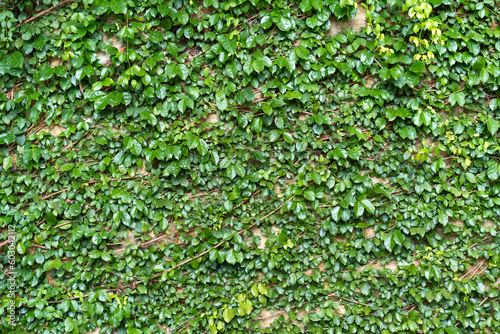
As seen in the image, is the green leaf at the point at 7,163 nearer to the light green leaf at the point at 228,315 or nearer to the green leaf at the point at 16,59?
the green leaf at the point at 16,59

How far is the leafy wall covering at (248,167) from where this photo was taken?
2168 millimetres

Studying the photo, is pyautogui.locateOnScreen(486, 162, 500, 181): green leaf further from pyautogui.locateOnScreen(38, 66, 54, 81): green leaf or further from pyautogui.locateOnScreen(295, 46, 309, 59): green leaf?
pyautogui.locateOnScreen(38, 66, 54, 81): green leaf

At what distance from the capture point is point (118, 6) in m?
2.06

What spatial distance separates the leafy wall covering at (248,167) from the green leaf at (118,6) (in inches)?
2.1

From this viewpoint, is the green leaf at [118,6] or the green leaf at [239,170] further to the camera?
the green leaf at [239,170]

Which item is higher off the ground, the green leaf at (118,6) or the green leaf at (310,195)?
the green leaf at (118,6)

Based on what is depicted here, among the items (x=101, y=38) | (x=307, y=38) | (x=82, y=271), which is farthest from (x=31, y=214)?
(x=307, y=38)

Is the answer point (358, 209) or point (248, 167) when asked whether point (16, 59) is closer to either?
point (248, 167)

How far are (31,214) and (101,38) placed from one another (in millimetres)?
1246

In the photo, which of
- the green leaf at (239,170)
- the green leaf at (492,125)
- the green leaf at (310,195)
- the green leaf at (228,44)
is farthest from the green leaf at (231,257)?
the green leaf at (492,125)

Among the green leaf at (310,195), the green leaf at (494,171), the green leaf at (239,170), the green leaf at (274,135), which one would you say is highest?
the green leaf at (274,135)

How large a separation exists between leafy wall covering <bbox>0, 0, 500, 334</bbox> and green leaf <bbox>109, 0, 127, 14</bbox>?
54 mm

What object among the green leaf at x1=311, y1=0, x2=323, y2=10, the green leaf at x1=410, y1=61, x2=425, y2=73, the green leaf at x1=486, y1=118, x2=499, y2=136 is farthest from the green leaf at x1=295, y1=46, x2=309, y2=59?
the green leaf at x1=486, y1=118, x2=499, y2=136

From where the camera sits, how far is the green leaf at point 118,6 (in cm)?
206
